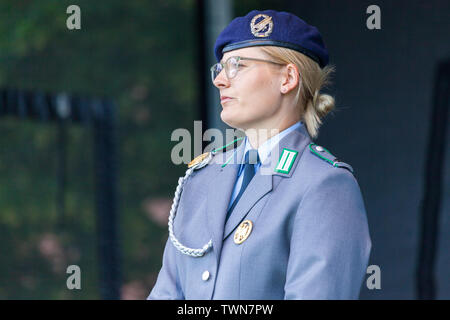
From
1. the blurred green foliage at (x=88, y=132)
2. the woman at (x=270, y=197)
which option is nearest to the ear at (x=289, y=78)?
the woman at (x=270, y=197)

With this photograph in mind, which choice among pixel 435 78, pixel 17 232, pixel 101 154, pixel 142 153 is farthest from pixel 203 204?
pixel 142 153

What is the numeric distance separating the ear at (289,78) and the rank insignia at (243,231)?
0.34 m

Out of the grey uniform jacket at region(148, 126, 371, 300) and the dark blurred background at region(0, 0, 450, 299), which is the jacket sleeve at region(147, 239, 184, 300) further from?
the dark blurred background at region(0, 0, 450, 299)

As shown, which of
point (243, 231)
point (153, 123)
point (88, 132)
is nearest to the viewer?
point (243, 231)

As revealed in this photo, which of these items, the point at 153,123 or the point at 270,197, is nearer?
the point at 270,197

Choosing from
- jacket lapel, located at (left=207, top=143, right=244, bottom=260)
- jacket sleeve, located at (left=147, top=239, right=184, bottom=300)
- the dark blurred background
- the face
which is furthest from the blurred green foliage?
the face

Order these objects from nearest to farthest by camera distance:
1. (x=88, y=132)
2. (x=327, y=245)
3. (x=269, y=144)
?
(x=327, y=245)
(x=269, y=144)
(x=88, y=132)

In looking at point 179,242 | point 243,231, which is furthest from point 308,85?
point 179,242

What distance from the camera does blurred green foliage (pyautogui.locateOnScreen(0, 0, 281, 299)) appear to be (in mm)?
4723

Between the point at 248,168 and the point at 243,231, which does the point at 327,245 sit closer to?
the point at 243,231

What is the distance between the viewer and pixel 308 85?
5.68 ft

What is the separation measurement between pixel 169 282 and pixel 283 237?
377 mm

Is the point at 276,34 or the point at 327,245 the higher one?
the point at 276,34
